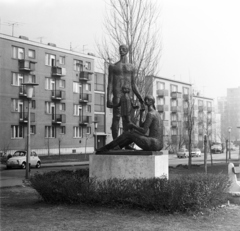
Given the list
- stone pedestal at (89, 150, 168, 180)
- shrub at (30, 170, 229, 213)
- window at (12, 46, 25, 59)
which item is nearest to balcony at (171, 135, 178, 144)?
window at (12, 46, 25, 59)

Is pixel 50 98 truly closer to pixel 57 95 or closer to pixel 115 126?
pixel 57 95

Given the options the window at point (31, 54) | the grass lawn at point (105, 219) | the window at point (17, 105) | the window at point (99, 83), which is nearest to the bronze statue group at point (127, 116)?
the grass lawn at point (105, 219)

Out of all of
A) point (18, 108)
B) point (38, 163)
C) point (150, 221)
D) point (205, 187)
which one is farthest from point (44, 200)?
point (18, 108)

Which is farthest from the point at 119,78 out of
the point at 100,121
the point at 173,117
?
the point at 173,117

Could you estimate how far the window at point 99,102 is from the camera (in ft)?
195

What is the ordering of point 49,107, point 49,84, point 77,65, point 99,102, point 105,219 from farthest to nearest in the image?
point 99,102 < point 77,65 < point 49,107 < point 49,84 < point 105,219

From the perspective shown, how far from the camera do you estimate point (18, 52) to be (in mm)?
45344

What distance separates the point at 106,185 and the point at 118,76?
3605mm

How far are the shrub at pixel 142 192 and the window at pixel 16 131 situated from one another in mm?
35703

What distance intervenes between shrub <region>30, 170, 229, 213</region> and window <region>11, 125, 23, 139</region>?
3570cm

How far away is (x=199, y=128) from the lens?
7956cm

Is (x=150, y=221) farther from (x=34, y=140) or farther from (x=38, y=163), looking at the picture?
(x=34, y=140)

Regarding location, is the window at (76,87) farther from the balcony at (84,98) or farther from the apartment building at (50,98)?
the balcony at (84,98)

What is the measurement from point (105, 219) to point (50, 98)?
4242 cm
